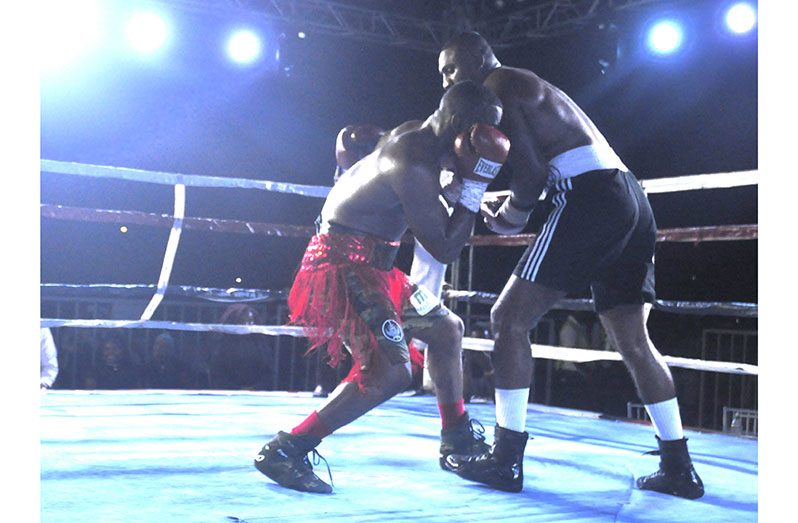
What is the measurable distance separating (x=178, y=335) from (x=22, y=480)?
18.3 ft

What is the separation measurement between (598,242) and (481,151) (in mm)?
303

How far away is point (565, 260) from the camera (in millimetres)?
1888

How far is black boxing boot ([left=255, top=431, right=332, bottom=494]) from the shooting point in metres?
1.80

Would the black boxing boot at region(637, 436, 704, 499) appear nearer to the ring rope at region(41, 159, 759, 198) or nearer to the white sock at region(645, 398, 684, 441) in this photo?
the white sock at region(645, 398, 684, 441)

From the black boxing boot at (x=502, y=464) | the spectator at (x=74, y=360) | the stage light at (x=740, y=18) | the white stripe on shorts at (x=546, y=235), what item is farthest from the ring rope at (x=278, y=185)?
the spectator at (x=74, y=360)

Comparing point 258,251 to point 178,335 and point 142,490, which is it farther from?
point 142,490

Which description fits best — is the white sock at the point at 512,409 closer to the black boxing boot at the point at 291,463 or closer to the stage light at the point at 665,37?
the black boxing boot at the point at 291,463

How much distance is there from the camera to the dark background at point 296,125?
580 cm

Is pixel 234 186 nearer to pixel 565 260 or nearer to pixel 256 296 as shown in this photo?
pixel 256 296

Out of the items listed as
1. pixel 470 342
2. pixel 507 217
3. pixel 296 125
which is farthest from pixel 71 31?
A: pixel 507 217

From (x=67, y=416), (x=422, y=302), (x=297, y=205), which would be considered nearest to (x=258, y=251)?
(x=297, y=205)

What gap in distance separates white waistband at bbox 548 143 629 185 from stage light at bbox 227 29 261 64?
4151mm

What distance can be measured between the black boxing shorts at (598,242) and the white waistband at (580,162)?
0.5 inches

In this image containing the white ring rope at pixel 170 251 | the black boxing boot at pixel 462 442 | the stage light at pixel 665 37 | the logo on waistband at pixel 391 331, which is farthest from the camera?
the stage light at pixel 665 37
